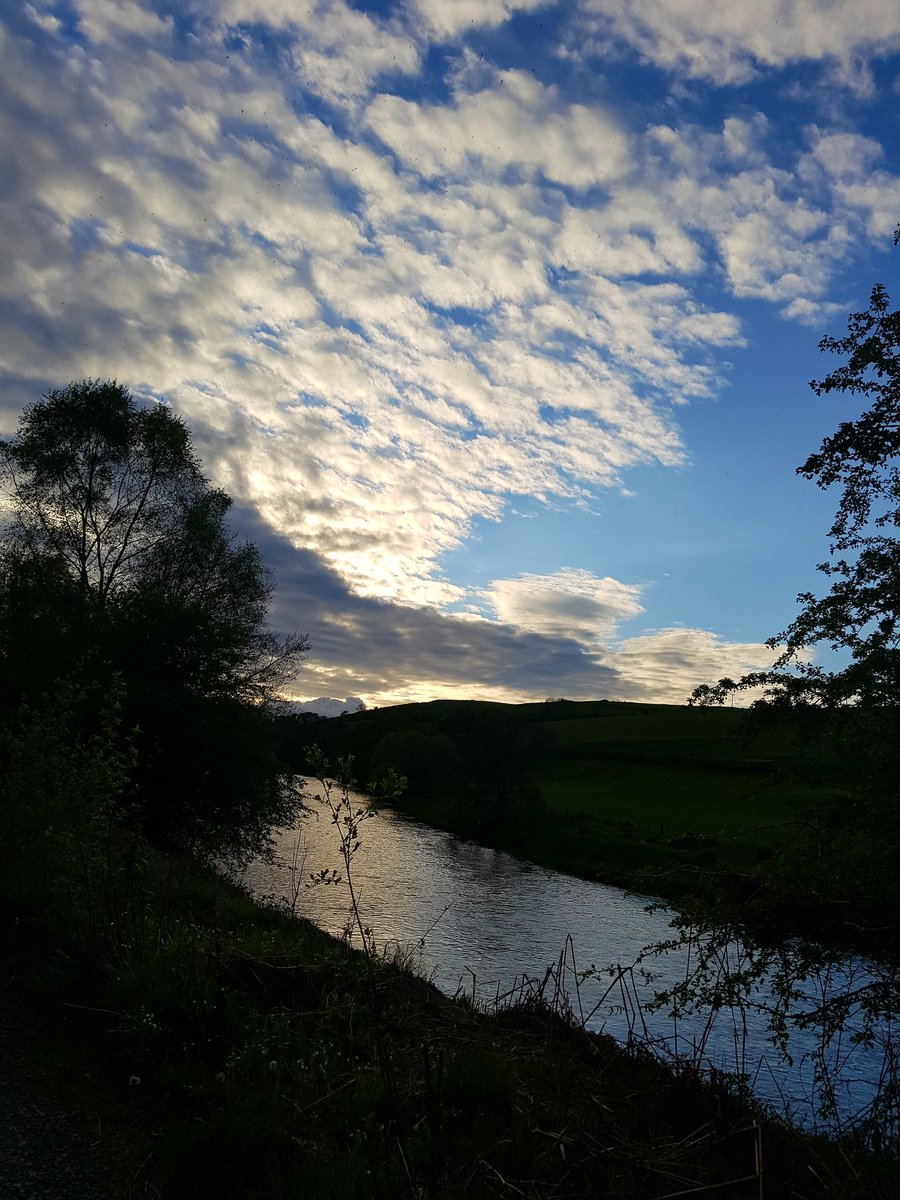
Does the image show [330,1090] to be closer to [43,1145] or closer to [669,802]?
[43,1145]

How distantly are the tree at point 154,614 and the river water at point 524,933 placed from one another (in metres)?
3.05

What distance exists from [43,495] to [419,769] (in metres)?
49.2

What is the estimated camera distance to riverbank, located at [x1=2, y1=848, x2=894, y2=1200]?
454cm

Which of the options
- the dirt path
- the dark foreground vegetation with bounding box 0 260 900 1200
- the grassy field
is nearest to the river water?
the dark foreground vegetation with bounding box 0 260 900 1200

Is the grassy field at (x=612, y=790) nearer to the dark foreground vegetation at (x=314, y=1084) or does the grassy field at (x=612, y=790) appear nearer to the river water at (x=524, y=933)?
the river water at (x=524, y=933)

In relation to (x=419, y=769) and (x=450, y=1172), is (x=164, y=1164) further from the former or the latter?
(x=419, y=769)

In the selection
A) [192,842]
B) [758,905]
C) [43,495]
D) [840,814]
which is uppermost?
[43,495]

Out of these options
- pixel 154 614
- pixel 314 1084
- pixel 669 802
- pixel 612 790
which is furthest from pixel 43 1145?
pixel 612 790

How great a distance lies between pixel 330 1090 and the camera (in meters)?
5.37

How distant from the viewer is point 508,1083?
610 cm

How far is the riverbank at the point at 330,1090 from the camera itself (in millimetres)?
4535

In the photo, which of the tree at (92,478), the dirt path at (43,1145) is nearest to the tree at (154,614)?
the tree at (92,478)

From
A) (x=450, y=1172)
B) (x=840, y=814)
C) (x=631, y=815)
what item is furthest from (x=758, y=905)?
(x=631, y=815)

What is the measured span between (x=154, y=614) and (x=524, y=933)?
15.1 metres
